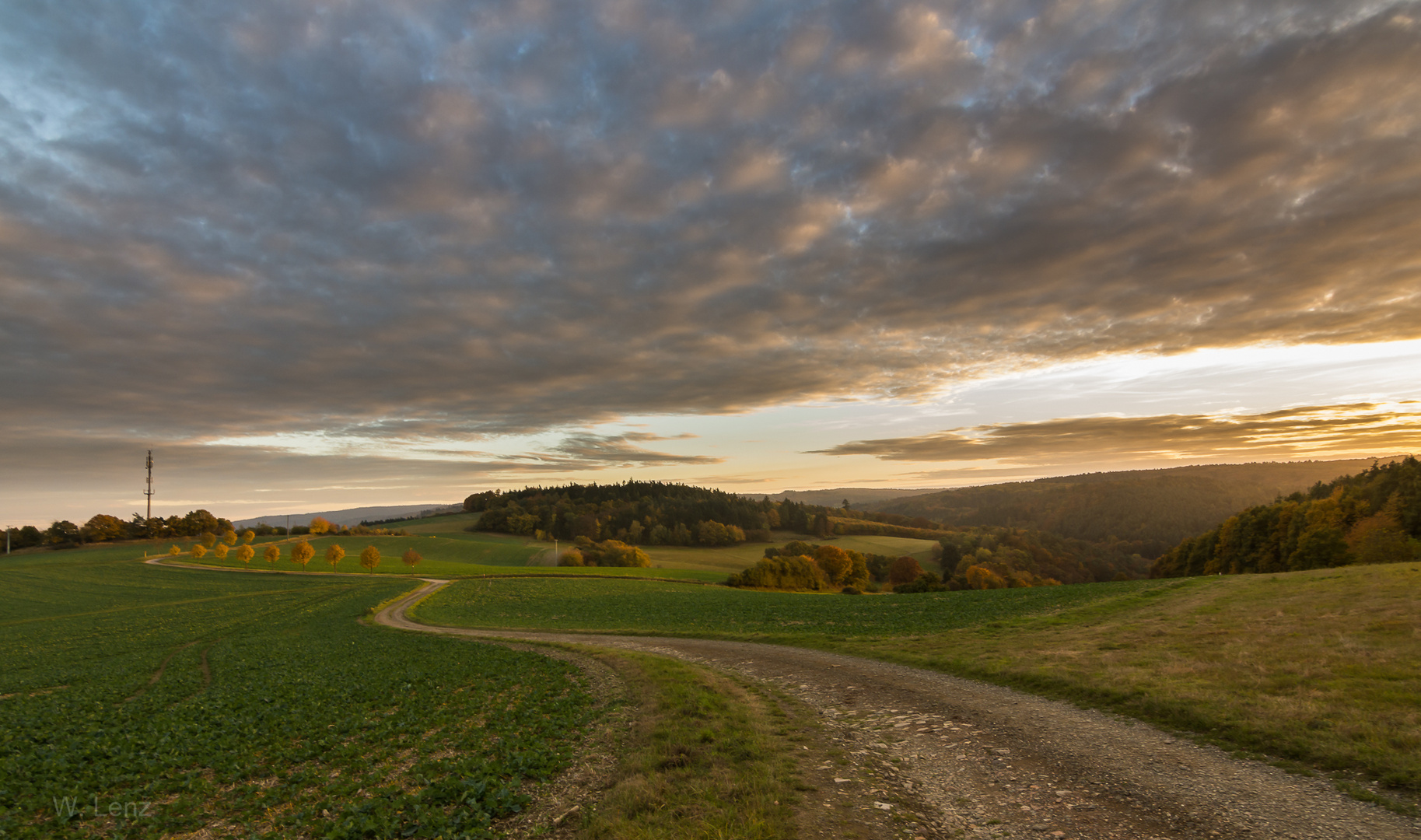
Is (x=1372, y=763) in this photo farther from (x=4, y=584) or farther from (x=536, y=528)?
(x=536, y=528)

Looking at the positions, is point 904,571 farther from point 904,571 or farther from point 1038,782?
point 1038,782

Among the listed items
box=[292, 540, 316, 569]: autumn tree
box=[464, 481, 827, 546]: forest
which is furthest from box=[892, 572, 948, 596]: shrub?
box=[292, 540, 316, 569]: autumn tree

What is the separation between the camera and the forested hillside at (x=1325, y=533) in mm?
61500

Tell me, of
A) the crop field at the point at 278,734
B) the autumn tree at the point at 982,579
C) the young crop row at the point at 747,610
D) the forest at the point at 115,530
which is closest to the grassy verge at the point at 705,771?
the crop field at the point at 278,734

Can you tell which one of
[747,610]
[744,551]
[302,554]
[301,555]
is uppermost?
[302,554]

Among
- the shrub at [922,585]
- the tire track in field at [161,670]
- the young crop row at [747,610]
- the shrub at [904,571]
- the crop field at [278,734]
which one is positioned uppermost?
the crop field at [278,734]

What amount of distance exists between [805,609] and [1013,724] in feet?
98.8

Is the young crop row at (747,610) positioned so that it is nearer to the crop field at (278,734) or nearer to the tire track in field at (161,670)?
the crop field at (278,734)

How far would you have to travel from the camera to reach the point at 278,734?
15883mm

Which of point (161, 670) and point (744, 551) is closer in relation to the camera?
point (161, 670)

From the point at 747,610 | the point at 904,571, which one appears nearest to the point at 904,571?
the point at 904,571

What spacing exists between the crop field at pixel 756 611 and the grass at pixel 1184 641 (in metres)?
0.28

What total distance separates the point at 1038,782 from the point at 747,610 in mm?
35168

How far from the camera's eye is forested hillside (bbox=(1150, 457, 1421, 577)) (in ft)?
202
